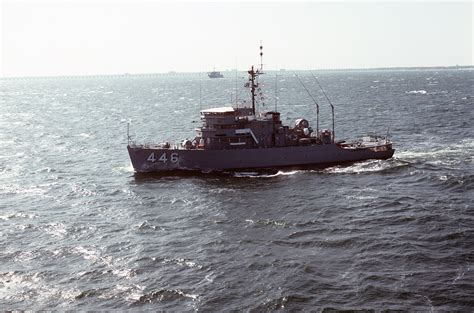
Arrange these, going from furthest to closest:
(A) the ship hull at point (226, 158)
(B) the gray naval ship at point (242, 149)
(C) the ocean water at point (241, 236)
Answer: (B) the gray naval ship at point (242, 149)
(A) the ship hull at point (226, 158)
(C) the ocean water at point (241, 236)

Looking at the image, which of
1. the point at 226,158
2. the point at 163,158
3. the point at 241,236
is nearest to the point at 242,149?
the point at 226,158

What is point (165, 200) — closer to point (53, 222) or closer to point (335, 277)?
point (53, 222)

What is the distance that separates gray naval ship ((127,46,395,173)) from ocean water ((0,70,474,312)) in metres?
2.22

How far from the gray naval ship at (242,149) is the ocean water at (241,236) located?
2222 mm

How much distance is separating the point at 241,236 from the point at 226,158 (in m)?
21.5

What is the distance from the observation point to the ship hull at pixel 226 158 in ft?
190

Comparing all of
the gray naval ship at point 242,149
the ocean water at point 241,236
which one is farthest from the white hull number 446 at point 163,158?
the ocean water at point 241,236

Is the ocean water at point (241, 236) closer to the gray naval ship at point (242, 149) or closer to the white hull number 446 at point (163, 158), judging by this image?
the gray naval ship at point (242, 149)

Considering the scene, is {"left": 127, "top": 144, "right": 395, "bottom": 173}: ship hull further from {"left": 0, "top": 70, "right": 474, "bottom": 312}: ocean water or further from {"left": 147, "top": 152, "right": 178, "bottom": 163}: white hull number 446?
{"left": 0, "top": 70, "right": 474, "bottom": 312}: ocean water

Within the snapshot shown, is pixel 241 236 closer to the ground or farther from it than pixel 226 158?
closer to the ground

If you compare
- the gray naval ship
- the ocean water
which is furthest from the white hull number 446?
the ocean water

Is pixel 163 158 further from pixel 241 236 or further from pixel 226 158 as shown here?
pixel 241 236

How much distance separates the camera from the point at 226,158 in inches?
2285

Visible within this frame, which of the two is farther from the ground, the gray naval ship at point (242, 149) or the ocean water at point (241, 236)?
the gray naval ship at point (242, 149)
